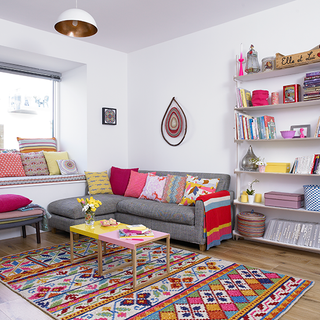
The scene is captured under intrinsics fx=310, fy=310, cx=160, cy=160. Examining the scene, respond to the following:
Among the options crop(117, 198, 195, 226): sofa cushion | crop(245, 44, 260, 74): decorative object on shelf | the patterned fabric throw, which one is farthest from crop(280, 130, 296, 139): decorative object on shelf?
crop(117, 198, 195, 226): sofa cushion

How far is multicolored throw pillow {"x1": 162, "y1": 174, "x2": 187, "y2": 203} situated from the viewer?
13.0 feet

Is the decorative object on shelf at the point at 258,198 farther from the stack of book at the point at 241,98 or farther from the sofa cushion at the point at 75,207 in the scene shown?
the sofa cushion at the point at 75,207

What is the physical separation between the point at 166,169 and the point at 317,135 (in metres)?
2.32

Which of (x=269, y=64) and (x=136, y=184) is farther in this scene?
(x=136, y=184)

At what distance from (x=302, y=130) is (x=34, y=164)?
3.74 metres

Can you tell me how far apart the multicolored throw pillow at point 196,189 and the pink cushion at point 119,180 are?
1238mm

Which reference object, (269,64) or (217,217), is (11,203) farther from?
(269,64)

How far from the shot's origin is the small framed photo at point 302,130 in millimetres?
3299

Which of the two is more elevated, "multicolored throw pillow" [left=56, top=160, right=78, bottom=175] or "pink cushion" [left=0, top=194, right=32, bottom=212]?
"multicolored throw pillow" [left=56, top=160, right=78, bottom=175]

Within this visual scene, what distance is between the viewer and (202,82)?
4.38 m

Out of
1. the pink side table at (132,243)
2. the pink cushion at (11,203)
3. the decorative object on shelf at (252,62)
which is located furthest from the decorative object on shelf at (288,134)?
the pink cushion at (11,203)

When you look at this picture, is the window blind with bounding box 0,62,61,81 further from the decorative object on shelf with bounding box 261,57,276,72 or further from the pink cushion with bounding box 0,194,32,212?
the decorative object on shelf with bounding box 261,57,276,72

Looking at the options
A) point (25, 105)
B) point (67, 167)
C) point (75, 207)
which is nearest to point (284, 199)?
point (75, 207)

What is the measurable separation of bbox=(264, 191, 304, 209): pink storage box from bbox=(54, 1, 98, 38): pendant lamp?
2.48 meters
